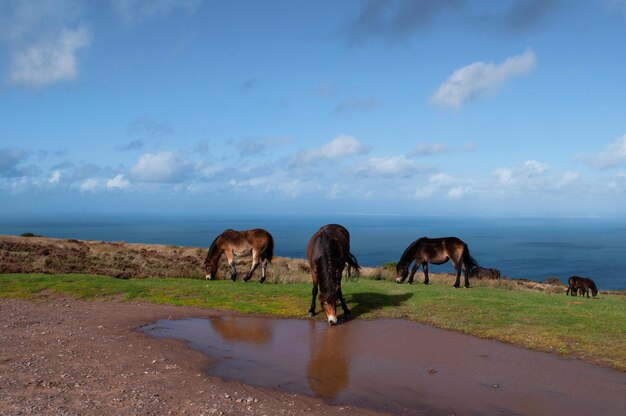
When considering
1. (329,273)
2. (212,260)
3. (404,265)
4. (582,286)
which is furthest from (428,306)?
(582,286)

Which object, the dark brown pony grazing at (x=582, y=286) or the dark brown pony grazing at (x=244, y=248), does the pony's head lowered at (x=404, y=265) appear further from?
the dark brown pony grazing at (x=582, y=286)

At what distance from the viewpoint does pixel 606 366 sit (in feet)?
29.5

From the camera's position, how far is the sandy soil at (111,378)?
661cm

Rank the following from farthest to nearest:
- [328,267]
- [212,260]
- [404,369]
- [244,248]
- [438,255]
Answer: [212,260]
[244,248]
[438,255]
[328,267]
[404,369]

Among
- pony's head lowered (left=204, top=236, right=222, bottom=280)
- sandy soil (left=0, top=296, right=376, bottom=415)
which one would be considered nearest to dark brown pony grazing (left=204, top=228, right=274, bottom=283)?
pony's head lowered (left=204, top=236, right=222, bottom=280)

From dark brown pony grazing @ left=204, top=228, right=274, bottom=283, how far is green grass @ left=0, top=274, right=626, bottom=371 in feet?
9.51

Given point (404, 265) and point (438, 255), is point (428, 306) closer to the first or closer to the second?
point (438, 255)

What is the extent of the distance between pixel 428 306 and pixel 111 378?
9.10 metres

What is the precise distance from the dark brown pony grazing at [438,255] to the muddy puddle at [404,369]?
30.5ft

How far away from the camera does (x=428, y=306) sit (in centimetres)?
1389

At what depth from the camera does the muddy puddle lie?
7.22 meters

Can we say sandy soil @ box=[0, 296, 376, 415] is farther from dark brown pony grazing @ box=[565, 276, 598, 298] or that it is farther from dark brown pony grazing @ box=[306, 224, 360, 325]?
dark brown pony grazing @ box=[565, 276, 598, 298]

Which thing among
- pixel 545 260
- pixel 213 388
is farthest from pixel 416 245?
pixel 545 260

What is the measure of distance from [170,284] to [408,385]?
11.9m
